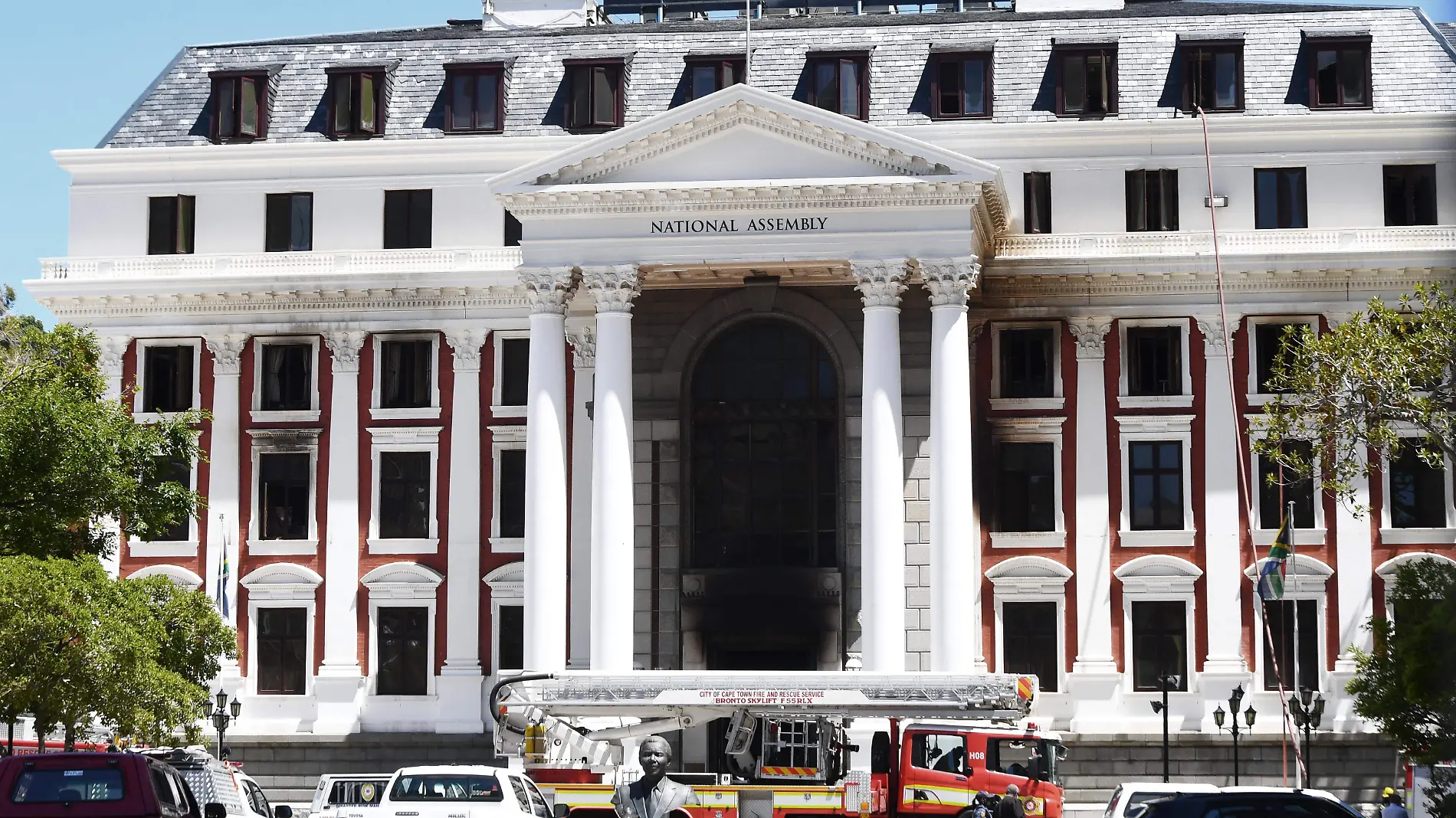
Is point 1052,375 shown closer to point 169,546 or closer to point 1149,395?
point 1149,395

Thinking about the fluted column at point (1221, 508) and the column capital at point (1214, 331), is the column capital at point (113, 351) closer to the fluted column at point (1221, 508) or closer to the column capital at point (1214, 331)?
the column capital at point (1214, 331)

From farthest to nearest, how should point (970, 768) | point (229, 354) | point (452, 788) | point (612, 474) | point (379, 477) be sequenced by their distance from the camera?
1. point (229, 354)
2. point (379, 477)
3. point (612, 474)
4. point (970, 768)
5. point (452, 788)

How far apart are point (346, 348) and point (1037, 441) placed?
786 inches

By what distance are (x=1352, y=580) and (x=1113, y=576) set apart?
6.39 metres

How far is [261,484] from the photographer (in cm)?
6059

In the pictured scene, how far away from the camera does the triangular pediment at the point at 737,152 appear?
5275 cm

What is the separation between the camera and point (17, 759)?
78.9 ft

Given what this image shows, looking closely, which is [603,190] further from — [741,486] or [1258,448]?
[1258,448]

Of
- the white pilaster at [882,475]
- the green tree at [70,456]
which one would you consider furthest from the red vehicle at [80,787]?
the white pilaster at [882,475]

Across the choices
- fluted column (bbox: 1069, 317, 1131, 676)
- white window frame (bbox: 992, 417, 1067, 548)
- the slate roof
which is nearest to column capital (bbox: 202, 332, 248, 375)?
the slate roof

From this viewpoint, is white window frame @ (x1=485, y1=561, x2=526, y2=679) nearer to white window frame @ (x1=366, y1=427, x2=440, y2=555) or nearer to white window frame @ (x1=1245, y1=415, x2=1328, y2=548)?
white window frame @ (x1=366, y1=427, x2=440, y2=555)

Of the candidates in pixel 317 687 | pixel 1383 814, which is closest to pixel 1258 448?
pixel 1383 814

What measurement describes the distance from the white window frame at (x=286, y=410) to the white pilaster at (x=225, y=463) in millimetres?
458

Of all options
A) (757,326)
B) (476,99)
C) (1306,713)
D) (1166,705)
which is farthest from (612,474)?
(1306,713)
